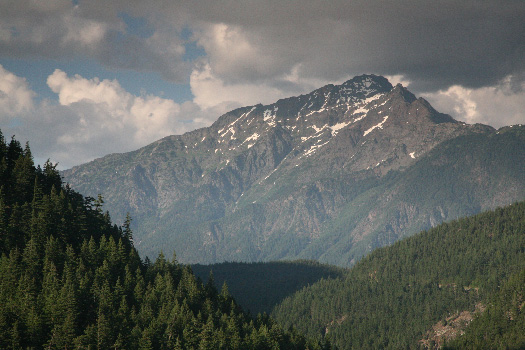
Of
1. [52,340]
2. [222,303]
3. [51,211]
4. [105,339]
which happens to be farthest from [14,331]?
[222,303]

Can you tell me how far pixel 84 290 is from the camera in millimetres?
132500

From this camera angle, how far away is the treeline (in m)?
118

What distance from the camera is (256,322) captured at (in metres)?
168

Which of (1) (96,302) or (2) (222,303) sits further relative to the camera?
(2) (222,303)

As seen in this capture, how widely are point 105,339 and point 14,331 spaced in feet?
57.8

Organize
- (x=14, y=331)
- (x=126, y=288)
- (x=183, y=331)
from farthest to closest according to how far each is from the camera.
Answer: (x=126, y=288)
(x=183, y=331)
(x=14, y=331)

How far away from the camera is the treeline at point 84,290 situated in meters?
118

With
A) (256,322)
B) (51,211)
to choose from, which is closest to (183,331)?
(256,322)

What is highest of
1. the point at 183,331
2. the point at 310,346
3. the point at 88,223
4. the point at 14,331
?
the point at 88,223

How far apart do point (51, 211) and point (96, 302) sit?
3751 centimetres

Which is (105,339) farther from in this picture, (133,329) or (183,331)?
(183,331)

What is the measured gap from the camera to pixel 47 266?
13725 cm

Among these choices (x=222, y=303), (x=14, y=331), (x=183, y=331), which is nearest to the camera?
(x=14, y=331)

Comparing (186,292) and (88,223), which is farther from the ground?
(88,223)
